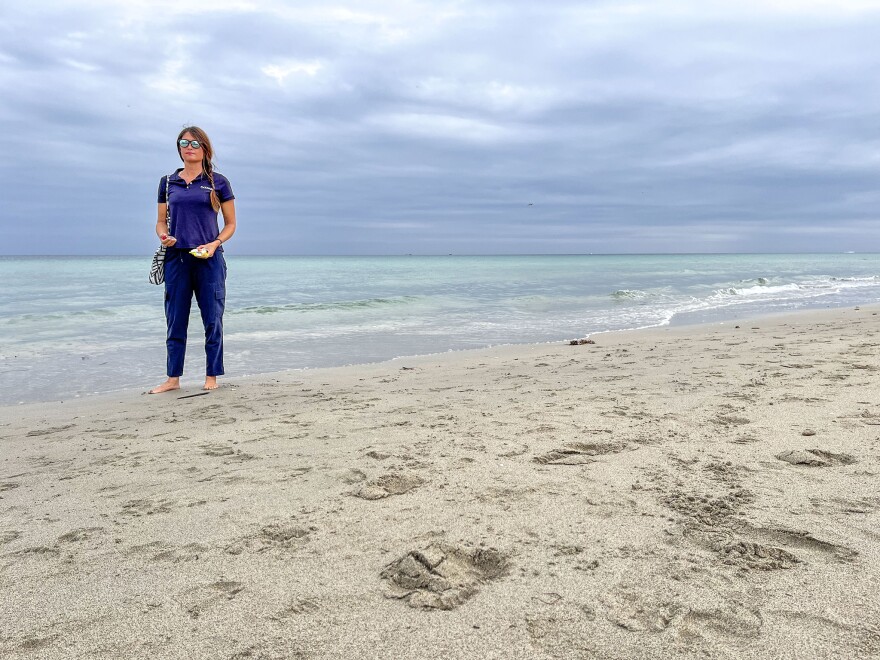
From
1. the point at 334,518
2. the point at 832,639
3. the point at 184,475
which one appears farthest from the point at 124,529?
the point at 832,639

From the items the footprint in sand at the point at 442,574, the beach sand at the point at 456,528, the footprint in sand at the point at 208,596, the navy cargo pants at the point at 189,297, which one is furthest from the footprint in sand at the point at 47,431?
the footprint in sand at the point at 442,574

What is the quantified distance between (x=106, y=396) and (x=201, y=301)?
4.60 feet

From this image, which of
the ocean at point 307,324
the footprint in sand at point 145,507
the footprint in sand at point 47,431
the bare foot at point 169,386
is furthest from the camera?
the ocean at point 307,324

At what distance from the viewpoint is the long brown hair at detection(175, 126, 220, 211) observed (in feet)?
17.4

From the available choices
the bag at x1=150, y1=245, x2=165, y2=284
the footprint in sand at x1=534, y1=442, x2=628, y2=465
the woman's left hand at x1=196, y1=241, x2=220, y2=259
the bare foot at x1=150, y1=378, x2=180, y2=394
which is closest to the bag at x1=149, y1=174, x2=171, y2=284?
the bag at x1=150, y1=245, x2=165, y2=284

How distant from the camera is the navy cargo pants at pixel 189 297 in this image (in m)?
5.55

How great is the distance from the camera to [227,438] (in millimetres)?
3943

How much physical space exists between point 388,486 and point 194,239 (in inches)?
142

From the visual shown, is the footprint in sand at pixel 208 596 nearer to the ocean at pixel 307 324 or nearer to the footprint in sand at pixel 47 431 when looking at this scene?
the footprint in sand at pixel 47 431

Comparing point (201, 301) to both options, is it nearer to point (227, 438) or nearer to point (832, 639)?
point (227, 438)

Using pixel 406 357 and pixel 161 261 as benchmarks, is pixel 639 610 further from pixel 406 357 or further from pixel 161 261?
pixel 406 357

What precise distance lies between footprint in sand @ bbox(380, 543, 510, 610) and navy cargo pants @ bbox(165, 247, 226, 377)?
4.14 meters

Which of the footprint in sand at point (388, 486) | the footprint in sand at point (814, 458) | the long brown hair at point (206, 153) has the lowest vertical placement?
the footprint in sand at point (388, 486)

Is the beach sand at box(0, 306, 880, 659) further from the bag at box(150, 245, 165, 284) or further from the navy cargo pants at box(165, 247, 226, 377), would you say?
the bag at box(150, 245, 165, 284)
